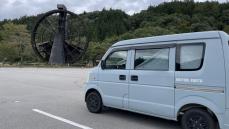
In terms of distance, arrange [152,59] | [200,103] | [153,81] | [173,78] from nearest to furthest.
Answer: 1. [200,103]
2. [173,78]
3. [153,81]
4. [152,59]

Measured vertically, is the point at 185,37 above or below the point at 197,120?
above

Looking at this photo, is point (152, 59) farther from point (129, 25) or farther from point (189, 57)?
point (129, 25)

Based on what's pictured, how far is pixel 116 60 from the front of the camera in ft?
27.5

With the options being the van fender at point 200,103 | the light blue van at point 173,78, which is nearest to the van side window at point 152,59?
the light blue van at point 173,78

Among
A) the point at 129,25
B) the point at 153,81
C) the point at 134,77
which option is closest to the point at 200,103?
the point at 153,81

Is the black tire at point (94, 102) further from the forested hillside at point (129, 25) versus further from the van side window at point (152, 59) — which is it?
the forested hillside at point (129, 25)

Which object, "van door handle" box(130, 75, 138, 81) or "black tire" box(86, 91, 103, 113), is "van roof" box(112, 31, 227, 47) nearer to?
"van door handle" box(130, 75, 138, 81)

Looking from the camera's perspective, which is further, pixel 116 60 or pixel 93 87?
pixel 93 87

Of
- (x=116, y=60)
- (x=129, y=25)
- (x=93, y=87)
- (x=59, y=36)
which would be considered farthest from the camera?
(x=129, y=25)

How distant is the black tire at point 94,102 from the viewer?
28.7 feet

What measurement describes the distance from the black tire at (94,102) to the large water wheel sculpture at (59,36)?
49640mm

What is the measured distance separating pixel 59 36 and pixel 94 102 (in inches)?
2049

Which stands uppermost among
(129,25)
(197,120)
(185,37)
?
(129,25)

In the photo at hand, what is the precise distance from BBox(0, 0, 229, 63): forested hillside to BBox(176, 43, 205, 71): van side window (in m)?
60.2
